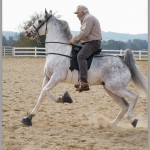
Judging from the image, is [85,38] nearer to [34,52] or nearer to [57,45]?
[57,45]

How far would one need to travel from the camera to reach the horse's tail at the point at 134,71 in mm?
6324

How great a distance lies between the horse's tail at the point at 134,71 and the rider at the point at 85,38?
551 millimetres

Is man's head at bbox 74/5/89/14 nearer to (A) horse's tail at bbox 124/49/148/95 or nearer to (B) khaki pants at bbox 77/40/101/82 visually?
(B) khaki pants at bbox 77/40/101/82

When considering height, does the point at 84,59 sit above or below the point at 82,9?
below

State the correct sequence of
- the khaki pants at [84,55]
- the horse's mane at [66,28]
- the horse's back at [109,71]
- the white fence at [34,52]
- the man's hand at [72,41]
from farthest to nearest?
the white fence at [34,52], the horse's mane at [66,28], the man's hand at [72,41], the horse's back at [109,71], the khaki pants at [84,55]

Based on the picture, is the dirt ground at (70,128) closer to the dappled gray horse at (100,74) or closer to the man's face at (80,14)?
the dappled gray horse at (100,74)

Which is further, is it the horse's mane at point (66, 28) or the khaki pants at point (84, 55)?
the horse's mane at point (66, 28)

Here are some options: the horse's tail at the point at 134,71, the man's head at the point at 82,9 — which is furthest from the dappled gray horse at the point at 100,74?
the man's head at the point at 82,9

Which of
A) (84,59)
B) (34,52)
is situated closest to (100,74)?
(84,59)

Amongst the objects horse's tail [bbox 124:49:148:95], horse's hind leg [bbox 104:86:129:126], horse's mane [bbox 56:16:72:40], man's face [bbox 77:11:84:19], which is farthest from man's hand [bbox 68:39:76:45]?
horse's hind leg [bbox 104:86:129:126]

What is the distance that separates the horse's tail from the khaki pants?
0.60 meters

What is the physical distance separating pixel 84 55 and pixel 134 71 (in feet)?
3.25

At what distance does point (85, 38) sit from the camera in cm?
625

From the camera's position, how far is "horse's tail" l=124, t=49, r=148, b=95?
632cm
